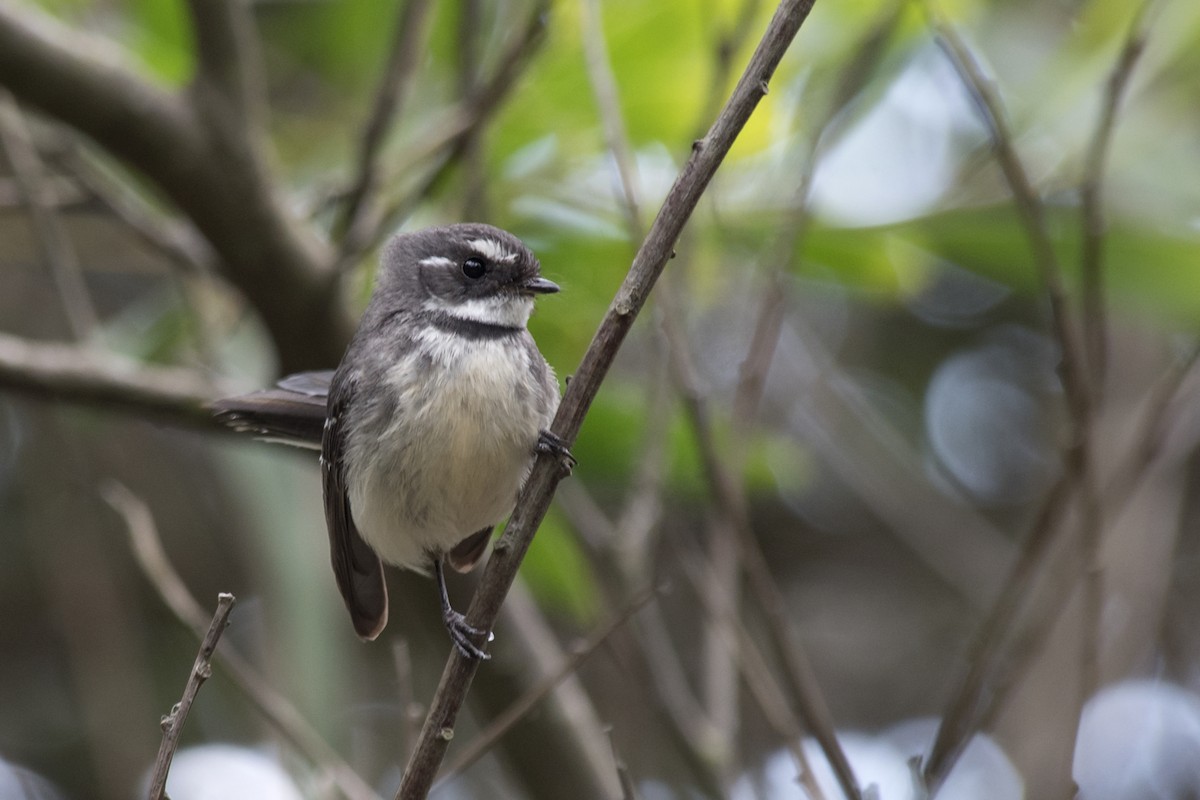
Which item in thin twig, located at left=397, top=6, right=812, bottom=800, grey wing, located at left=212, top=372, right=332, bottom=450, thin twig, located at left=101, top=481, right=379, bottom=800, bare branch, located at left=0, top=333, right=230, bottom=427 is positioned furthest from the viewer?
bare branch, located at left=0, top=333, right=230, bottom=427

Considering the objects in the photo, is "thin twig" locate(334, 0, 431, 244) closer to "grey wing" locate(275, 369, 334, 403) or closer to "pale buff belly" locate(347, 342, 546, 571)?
"grey wing" locate(275, 369, 334, 403)

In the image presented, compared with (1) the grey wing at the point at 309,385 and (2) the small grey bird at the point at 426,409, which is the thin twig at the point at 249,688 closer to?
(2) the small grey bird at the point at 426,409

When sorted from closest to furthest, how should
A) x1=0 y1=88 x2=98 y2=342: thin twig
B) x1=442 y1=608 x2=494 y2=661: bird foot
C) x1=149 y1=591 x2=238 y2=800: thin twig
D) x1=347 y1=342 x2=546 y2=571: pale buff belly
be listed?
x1=149 y1=591 x2=238 y2=800: thin twig, x1=442 y1=608 x2=494 y2=661: bird foot, x1=347 y1=342 x2=546 y2=571: pale buff belly, x1=0 y1=88 x2=98 y2=342: thin twig

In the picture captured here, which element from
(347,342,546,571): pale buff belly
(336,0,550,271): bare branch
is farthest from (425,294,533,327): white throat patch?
(336,0,550,271): bare branch

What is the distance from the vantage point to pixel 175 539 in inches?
252

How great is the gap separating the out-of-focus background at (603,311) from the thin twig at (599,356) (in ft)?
2.03

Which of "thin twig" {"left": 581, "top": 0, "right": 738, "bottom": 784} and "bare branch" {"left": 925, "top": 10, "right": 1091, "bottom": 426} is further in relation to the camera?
"thin twig" {"left": 581, "top": 0, "right": 738, "bottom": 784}

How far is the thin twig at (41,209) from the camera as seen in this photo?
4.31m

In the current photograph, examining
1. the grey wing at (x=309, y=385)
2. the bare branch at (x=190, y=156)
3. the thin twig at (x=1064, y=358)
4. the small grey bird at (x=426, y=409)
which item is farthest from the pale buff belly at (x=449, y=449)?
the thin twig at (x=1064, y=358)

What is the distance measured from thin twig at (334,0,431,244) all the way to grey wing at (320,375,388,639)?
2.59 feet

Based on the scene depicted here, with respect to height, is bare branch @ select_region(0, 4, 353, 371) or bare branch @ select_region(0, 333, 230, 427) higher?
bare branch @ select_region(0, 4, 353, 371)

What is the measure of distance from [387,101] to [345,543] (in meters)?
1.28

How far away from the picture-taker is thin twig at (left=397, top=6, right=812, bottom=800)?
86.9 inches

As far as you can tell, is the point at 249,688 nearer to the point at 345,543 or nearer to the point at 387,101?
the point at 345,543
